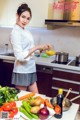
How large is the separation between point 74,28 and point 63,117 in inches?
76.6

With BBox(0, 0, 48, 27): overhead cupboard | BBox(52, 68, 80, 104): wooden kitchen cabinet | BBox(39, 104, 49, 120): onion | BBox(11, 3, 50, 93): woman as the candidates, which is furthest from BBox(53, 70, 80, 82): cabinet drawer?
BBox(39, 104, 49, 120): onion

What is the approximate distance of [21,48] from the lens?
2.04 meters

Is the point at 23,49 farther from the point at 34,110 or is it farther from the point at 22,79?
the point at 34,110

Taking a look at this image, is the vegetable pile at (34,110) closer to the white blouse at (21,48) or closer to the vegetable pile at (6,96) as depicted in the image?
the vegetable pile at (6,96)

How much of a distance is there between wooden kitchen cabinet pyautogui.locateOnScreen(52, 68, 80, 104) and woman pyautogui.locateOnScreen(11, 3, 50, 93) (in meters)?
0.44

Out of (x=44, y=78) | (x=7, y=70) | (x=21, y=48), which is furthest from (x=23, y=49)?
(x=7, y=70)

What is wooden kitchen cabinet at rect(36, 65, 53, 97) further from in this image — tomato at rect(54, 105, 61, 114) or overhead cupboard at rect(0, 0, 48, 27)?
tomato at rect(54, 105, 61, 114)

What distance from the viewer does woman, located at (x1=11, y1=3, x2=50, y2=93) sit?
203cm

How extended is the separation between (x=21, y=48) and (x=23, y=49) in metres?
0.08

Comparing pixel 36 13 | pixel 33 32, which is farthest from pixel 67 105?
pixel 33 32

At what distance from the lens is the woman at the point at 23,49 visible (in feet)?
6.67

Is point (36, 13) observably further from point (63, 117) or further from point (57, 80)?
point (63, 117)

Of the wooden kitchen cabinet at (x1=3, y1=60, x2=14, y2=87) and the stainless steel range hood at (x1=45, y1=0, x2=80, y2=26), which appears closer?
the stainless steel range hood at (x1=45, y1=0, x2=80, y2=26)

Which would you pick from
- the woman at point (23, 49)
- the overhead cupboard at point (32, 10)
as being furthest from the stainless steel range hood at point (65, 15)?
the woman at point (23, 49)
